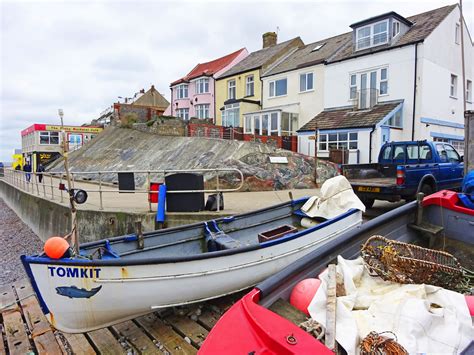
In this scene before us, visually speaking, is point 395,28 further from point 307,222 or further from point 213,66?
point 213,66

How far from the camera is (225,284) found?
15.0 ft

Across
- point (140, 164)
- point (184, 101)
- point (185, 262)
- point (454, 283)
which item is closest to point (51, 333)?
point (185, 262)

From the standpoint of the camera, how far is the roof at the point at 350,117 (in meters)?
17.4

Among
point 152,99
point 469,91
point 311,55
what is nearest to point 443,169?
point 469,91

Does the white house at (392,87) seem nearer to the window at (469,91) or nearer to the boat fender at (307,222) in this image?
the window at (469,91)

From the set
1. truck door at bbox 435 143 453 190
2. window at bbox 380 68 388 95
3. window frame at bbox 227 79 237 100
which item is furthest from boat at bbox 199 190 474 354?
window frame at bbox 227 79 237 100

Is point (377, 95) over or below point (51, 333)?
over

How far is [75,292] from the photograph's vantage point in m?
3.85

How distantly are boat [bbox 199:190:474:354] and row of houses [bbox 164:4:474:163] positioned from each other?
972cm

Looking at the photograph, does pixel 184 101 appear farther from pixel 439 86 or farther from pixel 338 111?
pixel 439 86

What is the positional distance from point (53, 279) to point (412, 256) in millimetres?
4025

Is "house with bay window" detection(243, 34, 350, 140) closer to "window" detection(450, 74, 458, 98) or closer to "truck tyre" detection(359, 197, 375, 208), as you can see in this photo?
"window" detection(450, 74, 458, 98)

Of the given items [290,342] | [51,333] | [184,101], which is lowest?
[51,333]

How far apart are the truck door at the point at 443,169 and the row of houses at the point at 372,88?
5.25 m
